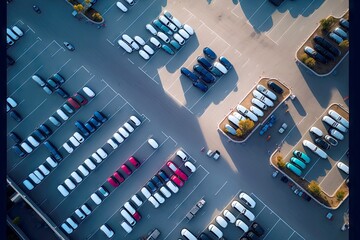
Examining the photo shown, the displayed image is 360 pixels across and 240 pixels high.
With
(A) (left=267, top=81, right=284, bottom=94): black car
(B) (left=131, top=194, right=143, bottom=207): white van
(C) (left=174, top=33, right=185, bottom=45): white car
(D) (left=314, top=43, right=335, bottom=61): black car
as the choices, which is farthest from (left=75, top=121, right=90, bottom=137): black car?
(D) (left=314, top=43, right=335, bottom=61): black car

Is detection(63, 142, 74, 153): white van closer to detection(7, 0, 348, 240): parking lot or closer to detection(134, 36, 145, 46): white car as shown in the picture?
detection(7, 0, 348, 240): parking lot

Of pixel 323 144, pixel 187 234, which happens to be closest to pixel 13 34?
pixel 187 234

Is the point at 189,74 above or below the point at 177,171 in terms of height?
above

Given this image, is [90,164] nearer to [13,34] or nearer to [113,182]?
[113,182]

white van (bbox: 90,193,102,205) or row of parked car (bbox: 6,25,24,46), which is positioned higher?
row of parked car (bbox: 6,25,24,46)

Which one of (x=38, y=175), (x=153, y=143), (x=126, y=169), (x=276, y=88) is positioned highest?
(x=276, y=88)

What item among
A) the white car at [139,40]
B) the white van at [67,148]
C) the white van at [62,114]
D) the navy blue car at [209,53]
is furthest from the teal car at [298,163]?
the white van at [62,114]

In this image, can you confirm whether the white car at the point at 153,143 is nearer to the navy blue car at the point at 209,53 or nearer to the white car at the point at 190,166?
the white car at the point at 190,166
